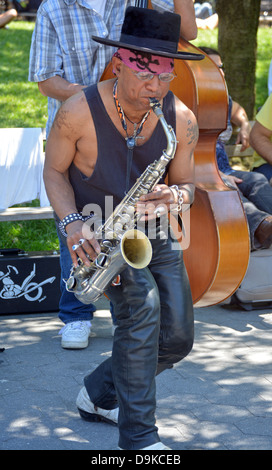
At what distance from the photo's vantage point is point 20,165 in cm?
539

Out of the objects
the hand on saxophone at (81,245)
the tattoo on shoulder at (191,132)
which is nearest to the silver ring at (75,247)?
the hand on saxophone at (81,245)

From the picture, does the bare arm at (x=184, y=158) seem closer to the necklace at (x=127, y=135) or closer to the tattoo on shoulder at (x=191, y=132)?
the tattoo on shoulder at (x=191, y=132)

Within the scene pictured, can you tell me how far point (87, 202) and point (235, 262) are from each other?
86cm

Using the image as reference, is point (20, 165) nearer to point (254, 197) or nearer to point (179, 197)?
point (254, 197)

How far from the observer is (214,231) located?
3.62 m

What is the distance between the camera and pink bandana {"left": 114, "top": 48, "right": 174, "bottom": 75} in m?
2.93

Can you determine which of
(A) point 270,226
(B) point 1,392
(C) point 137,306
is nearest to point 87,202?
(C) point 137,306

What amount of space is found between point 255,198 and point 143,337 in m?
2.49

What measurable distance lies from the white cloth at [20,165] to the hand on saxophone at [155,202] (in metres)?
2.55

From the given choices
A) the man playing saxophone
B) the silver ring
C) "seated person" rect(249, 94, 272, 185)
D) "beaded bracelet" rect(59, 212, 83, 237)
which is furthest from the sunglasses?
"seated person" rect(249, 94, 272, 185)

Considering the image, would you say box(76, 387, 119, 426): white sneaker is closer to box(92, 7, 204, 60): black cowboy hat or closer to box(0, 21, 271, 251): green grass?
box(92, 7, 204, 60): black cowboy hat

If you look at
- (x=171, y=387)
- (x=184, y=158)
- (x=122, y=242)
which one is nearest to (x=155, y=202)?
(x=122, y=242)

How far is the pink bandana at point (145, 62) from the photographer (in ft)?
9.62

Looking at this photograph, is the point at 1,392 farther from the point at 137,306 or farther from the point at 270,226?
the point at 270,226
